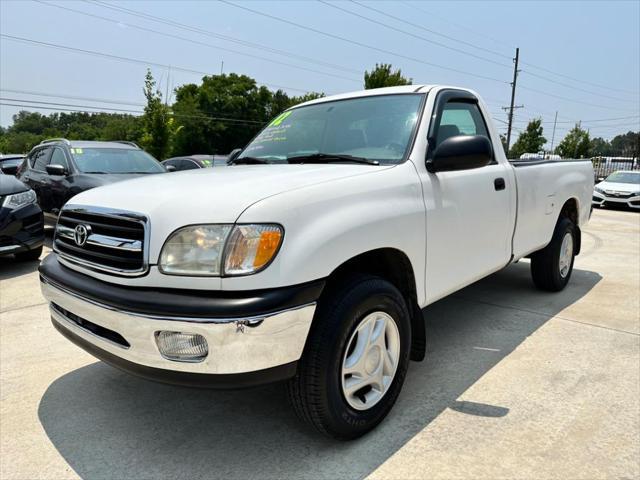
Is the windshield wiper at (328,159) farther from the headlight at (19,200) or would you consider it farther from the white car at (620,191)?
the white car at (620,191)

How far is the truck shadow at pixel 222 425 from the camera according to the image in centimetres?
222

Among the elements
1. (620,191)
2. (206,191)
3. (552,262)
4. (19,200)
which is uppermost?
(620,191)

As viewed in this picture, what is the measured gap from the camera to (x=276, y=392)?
9.62 ft

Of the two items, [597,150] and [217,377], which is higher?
[597,150]

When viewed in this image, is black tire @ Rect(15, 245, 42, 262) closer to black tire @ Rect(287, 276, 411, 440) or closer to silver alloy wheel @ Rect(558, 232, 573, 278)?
black tire @ Rect(287, 276, 411, 440)

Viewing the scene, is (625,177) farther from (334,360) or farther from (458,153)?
(334,360)

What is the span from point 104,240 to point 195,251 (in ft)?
1.80

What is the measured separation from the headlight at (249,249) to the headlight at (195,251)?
0.04 metres

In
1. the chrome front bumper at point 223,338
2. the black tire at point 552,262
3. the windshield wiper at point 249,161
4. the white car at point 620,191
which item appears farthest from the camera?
the white car at point 620,191

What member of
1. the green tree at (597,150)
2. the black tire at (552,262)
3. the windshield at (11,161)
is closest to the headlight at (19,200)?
the black tire at (552,262)

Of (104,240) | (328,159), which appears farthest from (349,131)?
(104,240)

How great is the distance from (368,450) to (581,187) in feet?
13.5

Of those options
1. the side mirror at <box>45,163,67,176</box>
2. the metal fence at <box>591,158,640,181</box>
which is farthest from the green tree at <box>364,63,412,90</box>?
the side mirror at <box>45,163,67,176</box>

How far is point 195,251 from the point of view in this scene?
78.2 inches
